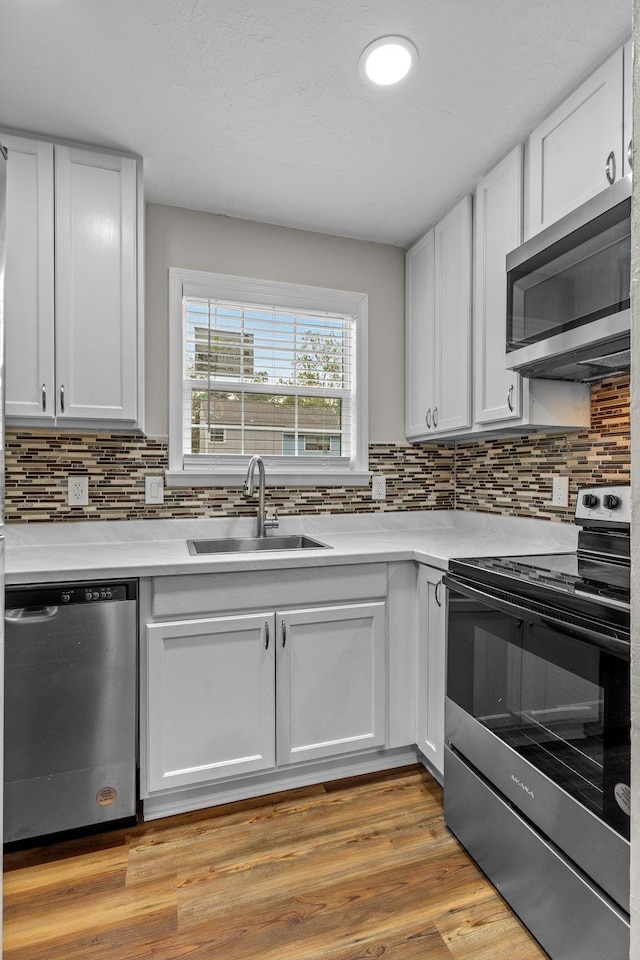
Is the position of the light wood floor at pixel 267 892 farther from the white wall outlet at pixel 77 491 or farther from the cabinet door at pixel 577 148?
the cabinet door at pixel 577 148

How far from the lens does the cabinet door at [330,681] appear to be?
1943mm

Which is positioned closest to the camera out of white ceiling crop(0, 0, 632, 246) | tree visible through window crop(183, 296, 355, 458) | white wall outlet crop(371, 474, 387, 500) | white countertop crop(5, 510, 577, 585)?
white ceiling crop(0, 0, 632, 246)

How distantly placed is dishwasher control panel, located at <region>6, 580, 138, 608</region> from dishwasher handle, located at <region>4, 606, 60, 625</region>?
0.01 meters

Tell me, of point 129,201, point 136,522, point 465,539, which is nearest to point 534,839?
point 465,539

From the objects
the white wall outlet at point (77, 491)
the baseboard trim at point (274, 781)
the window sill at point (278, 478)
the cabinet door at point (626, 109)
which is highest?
the cabinet door at point (626, 109)

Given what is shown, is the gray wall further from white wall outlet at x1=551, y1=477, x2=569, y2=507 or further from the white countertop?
white wall outlet at x1=551, y1=477, x2=569, y2=507

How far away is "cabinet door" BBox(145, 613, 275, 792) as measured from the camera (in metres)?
1.80

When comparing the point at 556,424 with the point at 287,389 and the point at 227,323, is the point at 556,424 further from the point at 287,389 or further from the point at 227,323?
the point at 227,323

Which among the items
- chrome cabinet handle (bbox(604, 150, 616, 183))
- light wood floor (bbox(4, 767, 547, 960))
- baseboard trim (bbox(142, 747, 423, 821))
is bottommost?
light wood floor (bbox(4, 767, 547, 960))

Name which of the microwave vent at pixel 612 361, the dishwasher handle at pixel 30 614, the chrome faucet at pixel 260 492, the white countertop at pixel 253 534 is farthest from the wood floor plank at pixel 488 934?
the microwave vent at pixel 612 361

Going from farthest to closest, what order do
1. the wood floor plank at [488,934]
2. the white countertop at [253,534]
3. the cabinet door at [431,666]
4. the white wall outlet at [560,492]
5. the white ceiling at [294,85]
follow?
the white wall outlet at [560,492] < the cabinet door at [431,666] < the white countertop at [253,534] < the white ceiling at [294,85] < the wood floor plank at [488,934]

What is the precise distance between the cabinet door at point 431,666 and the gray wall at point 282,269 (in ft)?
3.34

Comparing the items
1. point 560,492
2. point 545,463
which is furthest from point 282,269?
point 560,492

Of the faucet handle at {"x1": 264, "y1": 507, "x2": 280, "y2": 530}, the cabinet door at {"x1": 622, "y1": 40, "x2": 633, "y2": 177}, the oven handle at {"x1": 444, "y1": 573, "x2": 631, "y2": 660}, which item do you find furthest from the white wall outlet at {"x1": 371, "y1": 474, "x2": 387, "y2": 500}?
the cabinet door at {"x1": 622, "y1": 40, "x2": 633, "y2": 177}
